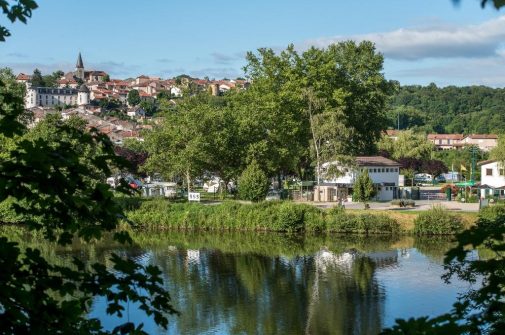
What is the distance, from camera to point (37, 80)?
162m

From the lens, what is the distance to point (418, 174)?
73625 millimetres

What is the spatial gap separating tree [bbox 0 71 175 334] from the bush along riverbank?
100 feet

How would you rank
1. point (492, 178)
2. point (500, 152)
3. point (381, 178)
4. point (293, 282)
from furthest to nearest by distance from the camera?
1. point (492, 178)
2. point (500, 152)
3. point (381, 178)
4. point (293, 282)

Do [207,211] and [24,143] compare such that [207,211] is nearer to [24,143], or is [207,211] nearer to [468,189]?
[468,189]

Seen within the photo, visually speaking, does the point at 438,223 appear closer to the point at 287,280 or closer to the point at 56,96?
the point at 287,280

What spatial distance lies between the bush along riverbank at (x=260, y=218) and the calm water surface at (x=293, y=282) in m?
1.28

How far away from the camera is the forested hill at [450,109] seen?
130 metres

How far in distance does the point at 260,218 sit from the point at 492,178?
748 inches

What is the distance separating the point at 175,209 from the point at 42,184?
112 ft

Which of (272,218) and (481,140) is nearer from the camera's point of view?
(272,218)

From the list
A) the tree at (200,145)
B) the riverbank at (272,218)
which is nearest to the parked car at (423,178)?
the tree at (200,145)

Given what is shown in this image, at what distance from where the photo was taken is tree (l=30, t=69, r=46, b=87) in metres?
159

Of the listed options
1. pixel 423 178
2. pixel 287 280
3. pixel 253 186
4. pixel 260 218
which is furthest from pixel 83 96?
pixel 287 280

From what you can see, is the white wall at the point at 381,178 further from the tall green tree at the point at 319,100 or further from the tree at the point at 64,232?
the tree at the point at 64,232
